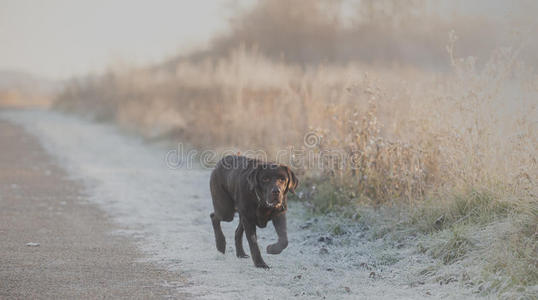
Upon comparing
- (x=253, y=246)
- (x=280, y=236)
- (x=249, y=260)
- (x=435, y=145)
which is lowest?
(x=249, y=260)

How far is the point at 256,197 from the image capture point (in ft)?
18.4

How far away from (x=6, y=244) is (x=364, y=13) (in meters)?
24.0

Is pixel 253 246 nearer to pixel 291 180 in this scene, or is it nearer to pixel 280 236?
pixel 280 236

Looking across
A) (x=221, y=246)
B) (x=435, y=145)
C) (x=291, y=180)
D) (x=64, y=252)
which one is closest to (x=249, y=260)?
(x=221, y=246)

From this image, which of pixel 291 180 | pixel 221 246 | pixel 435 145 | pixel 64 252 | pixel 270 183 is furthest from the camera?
pixel 435 145

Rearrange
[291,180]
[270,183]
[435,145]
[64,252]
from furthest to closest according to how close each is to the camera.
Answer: [435,145]
[64,252]
[291,180]
[270,183]

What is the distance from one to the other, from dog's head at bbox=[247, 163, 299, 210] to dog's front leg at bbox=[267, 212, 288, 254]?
0.12 meters

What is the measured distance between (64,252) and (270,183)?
7.72 feet

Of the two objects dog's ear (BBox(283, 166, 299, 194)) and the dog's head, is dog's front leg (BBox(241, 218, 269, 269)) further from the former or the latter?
dog's ear (BBox(283, 166, 299, 194))

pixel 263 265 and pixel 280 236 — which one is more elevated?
pixel 280 236

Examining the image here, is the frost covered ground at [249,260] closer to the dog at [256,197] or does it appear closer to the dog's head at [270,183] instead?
the dog at [256,197]

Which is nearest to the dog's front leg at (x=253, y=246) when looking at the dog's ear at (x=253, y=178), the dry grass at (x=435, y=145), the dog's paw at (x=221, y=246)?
the dog's ear at (x=253, y=178)

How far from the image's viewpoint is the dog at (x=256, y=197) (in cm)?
545

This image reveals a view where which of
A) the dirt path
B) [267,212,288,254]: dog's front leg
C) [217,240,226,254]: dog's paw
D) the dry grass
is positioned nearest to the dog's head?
[267,212,288,254]: dog's front leg
